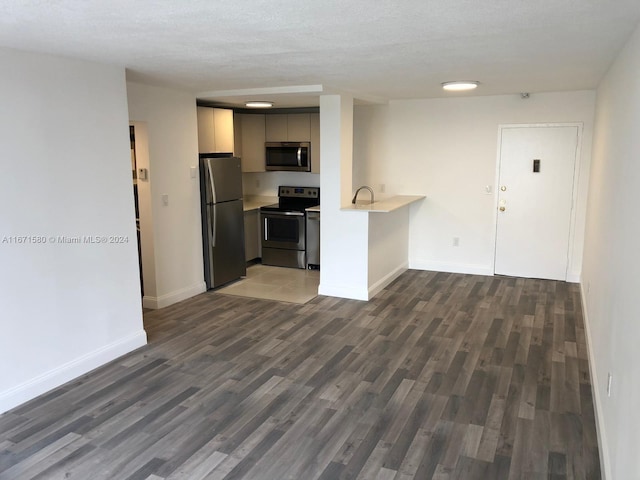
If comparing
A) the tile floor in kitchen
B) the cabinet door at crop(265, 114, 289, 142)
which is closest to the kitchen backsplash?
the cabinet door at crop(265, 114, 289, 142)

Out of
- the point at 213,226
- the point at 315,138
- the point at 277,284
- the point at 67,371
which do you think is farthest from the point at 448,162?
the point at 67,371

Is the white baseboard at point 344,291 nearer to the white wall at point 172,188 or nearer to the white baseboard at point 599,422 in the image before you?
the white wall at point 172,188

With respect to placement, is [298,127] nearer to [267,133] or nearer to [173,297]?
[267,133]

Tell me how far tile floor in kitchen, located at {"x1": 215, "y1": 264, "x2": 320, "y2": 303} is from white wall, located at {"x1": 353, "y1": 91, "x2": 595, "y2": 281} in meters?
1.56

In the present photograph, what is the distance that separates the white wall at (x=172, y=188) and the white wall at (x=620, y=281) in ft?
13.1

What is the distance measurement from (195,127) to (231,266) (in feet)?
5.70

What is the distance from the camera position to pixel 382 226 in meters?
5.93

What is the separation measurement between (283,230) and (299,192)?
2.68ft

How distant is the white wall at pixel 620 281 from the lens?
2.04 meters

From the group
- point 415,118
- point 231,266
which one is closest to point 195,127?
point 231,266

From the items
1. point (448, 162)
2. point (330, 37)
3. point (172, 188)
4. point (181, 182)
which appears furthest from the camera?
point (448, 162)

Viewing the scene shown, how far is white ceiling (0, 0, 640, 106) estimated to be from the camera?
7.25 ft

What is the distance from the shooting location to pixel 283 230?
7.13 m

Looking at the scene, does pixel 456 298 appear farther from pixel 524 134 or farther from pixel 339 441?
pixel 339 441
